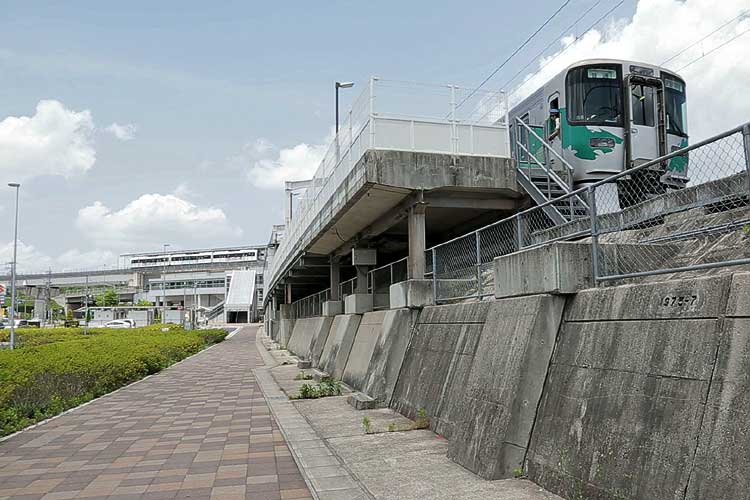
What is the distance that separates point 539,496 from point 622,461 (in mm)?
1086

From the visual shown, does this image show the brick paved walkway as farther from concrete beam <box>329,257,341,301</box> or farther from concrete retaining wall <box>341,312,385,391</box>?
concrete beam <box>329,257,341,301</box>

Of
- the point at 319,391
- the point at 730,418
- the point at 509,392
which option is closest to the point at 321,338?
the point at 319,391

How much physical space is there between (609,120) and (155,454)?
10955 mm

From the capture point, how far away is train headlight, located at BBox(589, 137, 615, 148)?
44.2 feet

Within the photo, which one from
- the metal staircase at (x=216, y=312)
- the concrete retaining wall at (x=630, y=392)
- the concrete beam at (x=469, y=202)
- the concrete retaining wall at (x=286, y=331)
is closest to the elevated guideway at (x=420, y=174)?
the concrete beam at (x=469, y=202)

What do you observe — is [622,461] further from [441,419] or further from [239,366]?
[239,366]

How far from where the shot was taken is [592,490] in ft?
17.3

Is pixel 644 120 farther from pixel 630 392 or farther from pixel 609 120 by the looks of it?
pixel 630 392

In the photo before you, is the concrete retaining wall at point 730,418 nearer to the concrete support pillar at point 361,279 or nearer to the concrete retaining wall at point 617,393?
the concrete retaining wall at point 617,393

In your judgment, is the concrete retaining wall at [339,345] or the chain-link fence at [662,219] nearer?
the chain-link fence at [662,219]

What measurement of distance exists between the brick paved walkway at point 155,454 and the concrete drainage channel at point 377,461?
311 millimetres

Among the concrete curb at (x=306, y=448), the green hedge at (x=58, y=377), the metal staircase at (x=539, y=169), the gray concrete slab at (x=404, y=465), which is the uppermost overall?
the metal staircase at (x=539, y=169)

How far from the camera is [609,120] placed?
44.4 ft

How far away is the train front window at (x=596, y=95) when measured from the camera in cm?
1359
